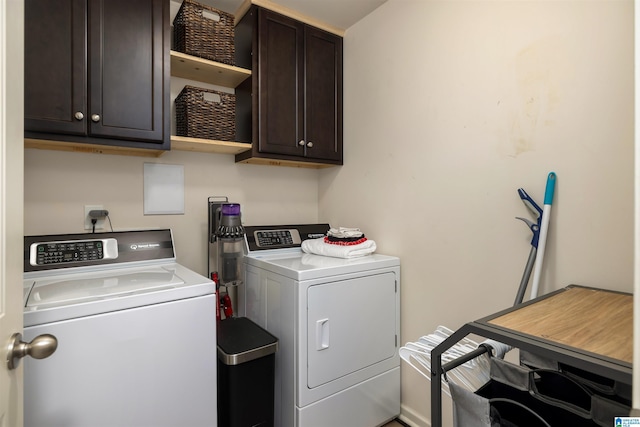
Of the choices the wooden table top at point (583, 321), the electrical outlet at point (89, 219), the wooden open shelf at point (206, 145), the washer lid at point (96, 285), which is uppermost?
the wooden open shelf at point (206, 145)

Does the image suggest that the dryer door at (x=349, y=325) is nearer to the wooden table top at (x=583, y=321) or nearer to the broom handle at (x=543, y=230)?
the broom handle at (x=543, y=230)

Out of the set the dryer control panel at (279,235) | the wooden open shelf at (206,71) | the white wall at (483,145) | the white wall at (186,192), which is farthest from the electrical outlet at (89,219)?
the white wall at (483,145)

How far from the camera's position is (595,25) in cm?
124

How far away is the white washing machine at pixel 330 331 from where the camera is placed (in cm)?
162

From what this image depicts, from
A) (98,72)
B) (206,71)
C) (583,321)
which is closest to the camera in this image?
(583,321)

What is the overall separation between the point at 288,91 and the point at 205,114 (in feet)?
1.83

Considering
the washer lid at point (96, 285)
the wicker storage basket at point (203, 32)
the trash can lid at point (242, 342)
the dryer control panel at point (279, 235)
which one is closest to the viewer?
the washer lid at point (96, 285)

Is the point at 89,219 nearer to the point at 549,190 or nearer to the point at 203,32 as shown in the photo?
the point at 203,32

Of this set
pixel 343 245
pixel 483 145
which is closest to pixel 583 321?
pixel 483 145

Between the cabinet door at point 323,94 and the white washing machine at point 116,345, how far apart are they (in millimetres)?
1251

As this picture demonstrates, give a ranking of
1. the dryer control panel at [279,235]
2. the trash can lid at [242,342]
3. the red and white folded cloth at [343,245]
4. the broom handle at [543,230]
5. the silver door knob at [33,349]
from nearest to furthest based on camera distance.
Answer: the silver door knob at [33,349] → the broom handle at [543,230] → the trash can lid at [242,342] → the red and white folded cloth at [343,245] → the dryer control panel at [279,235]

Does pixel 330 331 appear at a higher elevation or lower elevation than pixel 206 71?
lower

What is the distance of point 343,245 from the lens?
2033 millimetres

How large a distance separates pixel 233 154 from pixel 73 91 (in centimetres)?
96
